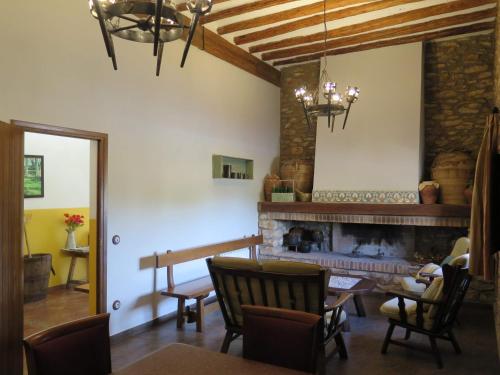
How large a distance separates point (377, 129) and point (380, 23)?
142cm

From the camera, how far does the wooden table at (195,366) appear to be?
5.31 feet

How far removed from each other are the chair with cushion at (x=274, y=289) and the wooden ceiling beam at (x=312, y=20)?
3145mm

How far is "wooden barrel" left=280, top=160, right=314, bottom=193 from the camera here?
6344 millimetres

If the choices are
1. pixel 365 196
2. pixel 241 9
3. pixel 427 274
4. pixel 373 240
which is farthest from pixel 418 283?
pixel 241 9

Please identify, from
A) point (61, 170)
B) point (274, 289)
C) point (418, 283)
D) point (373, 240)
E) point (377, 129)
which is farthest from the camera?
point (373, 240)

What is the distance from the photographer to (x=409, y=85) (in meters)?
5.49

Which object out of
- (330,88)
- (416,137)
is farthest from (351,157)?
(330,88)

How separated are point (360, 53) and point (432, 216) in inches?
101

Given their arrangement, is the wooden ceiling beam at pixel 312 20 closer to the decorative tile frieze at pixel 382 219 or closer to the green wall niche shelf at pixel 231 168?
the green wall niche shelf at pixel 231 168

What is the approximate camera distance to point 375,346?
12.1 feet

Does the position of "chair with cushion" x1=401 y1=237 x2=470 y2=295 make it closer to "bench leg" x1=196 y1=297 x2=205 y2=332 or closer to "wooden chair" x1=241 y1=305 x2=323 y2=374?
"bench leg" x1=196 y1=297 x2=205 y2=332

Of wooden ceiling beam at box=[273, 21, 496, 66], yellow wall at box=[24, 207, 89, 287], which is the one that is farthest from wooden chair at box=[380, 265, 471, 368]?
yellow wall at box=[24, 207, 89, 287]

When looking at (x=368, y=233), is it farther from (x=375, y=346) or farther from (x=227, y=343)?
(x=227, y=343)

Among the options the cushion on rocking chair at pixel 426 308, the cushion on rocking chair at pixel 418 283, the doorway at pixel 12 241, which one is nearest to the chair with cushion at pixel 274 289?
the cushion on rocking chair at pixel 426 308
